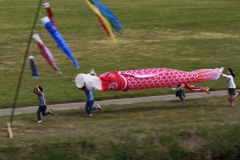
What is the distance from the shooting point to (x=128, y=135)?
32.2ft

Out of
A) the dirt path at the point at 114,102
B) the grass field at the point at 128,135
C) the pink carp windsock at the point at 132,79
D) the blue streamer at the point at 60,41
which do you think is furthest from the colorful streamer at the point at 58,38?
the dirt path at the point at 114,102

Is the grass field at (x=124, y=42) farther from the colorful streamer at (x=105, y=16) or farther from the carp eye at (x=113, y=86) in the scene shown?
the colorful streamer at (x=105, y=16)

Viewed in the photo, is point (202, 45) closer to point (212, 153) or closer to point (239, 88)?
point (239, 88)

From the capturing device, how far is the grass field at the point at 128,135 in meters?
9.25

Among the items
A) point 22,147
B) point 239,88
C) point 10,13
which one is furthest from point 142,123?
point 10,13

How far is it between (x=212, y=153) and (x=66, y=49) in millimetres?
5521

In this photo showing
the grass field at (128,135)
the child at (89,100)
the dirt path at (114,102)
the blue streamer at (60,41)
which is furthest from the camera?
the dirt path at (114,102)

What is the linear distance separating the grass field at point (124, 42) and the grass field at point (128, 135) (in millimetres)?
2837

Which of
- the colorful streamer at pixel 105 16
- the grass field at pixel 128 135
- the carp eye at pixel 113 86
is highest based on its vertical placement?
the colorful streamer at pixel 105 16

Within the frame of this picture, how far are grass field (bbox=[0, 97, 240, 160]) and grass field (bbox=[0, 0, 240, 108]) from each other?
9.31ft

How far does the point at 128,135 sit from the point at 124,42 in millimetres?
14194

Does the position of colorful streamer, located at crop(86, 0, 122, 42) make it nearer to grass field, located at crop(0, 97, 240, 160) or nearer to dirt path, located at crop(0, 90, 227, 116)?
grass field, located at crop(0, 97, 240, 160)

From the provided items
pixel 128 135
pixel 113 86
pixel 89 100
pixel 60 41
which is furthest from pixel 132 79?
pixel 60 41

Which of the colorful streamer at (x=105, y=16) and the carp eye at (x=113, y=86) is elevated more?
the colorful streamer at (x=105, y=16)
